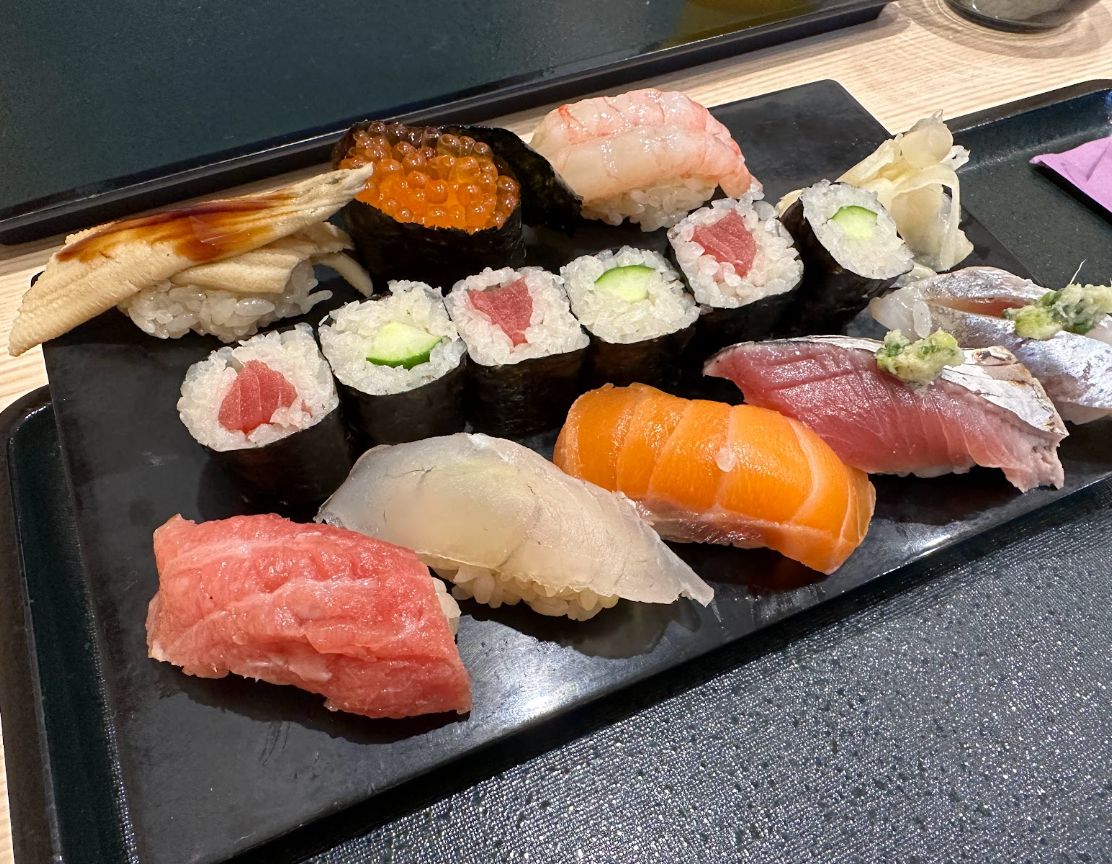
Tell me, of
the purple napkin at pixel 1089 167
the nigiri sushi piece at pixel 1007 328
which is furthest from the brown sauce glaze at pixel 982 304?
the purple napkin at pixel 1089 167

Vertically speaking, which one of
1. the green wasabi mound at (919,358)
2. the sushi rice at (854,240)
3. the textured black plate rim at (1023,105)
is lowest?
the green wasabi mound at (919,358)

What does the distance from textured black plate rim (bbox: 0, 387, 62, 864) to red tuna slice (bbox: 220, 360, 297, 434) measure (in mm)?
592

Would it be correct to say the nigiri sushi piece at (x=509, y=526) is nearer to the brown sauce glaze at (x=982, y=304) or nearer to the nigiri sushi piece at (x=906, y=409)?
the nigiri sushi piece at (x=906, y=409)

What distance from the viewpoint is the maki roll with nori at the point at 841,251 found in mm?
2113

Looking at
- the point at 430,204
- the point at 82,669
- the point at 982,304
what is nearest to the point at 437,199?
the point at 430,204

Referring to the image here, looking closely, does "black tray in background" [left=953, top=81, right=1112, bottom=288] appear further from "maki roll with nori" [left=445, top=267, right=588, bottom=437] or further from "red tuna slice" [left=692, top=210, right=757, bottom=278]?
"maki roll with nori" [left=445, top=267, right=588, bottom=437]

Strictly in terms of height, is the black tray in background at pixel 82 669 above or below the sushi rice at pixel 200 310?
below

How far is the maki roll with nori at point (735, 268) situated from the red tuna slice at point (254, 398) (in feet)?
3.54

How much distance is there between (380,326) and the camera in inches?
73.0

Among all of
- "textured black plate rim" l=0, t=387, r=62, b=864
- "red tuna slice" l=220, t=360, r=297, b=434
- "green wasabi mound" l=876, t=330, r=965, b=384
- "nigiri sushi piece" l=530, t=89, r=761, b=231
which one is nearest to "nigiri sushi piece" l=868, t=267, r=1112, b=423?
"green wasabi mound" l=876, t=330, r=965, b=384

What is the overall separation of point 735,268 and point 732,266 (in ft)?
0.03

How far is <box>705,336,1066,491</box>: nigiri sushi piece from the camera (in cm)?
191

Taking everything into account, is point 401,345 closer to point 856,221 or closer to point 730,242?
point 730,242

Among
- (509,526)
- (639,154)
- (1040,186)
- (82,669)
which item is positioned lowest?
(1040,186)
